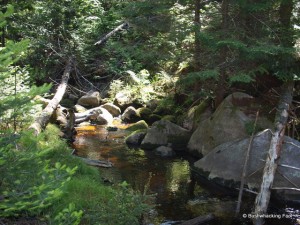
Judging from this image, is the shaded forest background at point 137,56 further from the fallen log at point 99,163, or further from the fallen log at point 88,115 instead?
the fallen log at point 88,115

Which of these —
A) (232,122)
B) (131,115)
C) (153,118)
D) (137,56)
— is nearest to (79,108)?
(131,115)

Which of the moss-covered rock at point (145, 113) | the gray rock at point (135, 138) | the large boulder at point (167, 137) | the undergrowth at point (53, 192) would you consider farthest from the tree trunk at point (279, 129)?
the moss-covered rock at point (145, 113)

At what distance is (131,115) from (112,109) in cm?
152

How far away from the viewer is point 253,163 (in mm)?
9203

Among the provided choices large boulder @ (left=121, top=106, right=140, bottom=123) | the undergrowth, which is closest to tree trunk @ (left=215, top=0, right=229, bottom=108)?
the undergrowth

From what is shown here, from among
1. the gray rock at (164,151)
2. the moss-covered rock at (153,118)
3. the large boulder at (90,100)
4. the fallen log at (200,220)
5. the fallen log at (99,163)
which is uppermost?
the large boulder at (90,100)

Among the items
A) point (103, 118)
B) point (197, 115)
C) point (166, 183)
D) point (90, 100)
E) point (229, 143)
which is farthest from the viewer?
point (90, 100)

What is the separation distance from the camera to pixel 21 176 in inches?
147

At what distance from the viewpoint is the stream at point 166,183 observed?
7836 mm

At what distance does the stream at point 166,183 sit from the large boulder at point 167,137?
0.54 metres

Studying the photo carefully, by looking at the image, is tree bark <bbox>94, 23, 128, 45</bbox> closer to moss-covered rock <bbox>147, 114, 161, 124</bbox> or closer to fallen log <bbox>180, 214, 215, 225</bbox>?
moss-covered rock <bbox>147, 114, 161, 124</bbox>

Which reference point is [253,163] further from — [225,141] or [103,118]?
[103,118]

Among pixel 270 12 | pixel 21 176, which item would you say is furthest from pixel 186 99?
pixel 21 176

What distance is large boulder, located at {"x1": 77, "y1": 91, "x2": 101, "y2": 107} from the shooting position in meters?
19.7
